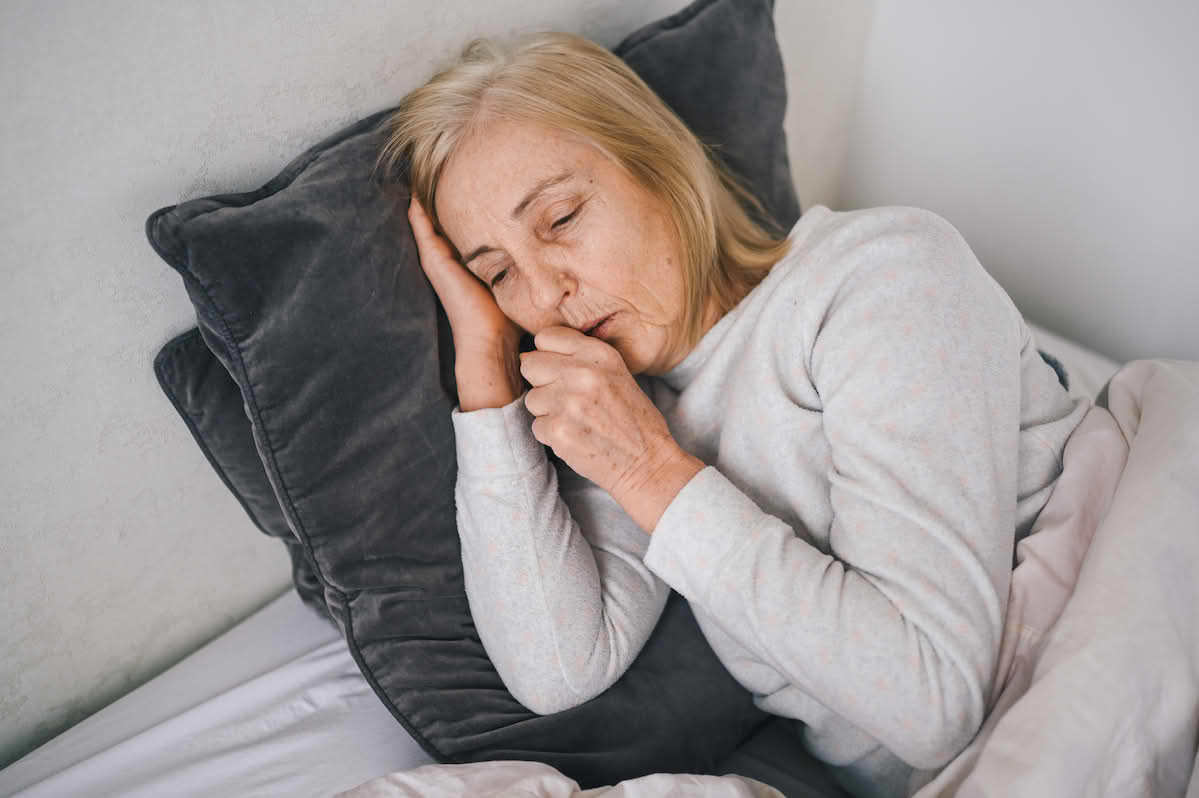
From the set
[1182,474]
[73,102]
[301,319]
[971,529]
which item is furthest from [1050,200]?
[73,102]

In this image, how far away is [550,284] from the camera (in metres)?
1.15

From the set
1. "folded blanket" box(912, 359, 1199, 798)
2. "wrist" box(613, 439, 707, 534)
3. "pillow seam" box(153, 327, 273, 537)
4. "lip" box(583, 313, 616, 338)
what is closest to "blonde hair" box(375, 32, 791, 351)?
"lip" box(583, 313, 616, 338)

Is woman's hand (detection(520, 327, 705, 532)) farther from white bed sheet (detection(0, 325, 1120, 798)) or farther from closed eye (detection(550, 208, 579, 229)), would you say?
white bed sheet (detection(0, 325, 1120, 798))

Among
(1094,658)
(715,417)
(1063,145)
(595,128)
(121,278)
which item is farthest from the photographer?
(1063,145)

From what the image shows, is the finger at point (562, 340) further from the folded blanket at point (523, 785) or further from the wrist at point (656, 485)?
the folded blanket at point (523, 785)

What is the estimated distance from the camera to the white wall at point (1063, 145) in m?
1.64

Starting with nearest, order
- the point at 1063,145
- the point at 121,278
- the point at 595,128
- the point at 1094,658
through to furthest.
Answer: the point at 1094,658 → the point at 121,278 → the point at 595,128 → the point at 1063,145

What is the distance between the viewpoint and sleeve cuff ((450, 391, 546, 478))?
1136mm

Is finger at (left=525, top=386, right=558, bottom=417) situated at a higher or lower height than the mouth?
lower

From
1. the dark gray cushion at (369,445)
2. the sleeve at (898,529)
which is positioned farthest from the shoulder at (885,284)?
the dark gray cushion at (369,445)

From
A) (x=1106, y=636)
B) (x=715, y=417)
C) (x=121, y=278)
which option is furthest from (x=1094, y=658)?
(x=121, y=278)

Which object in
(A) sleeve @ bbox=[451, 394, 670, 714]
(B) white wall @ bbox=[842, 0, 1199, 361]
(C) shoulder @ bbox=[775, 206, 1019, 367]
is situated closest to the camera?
(C) shoulder @ bbox=[775, 206, 1019, 367]

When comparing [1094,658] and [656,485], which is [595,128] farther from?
[1094,658]

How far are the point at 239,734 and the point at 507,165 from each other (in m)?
0.87
